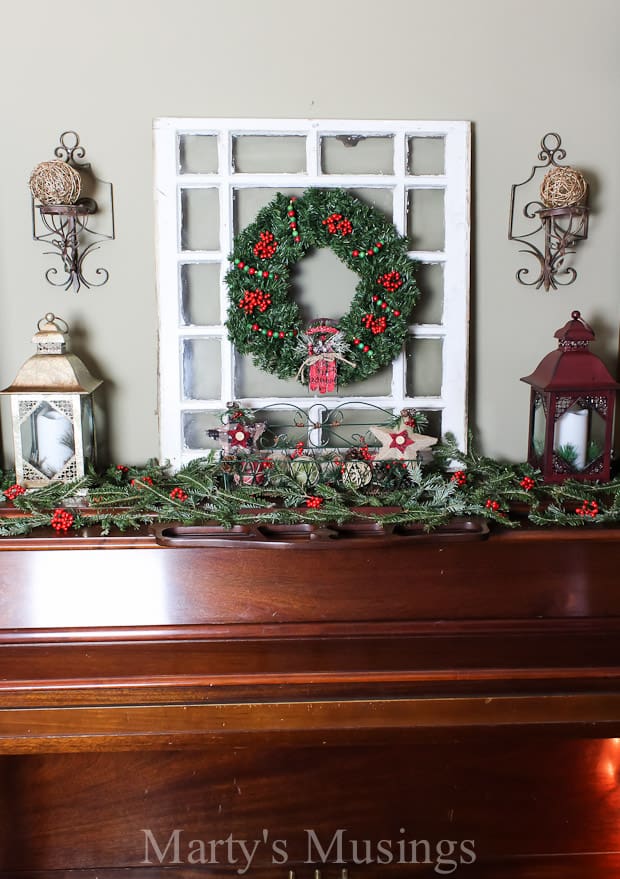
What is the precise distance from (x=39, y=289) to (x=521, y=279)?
1240 millimetres

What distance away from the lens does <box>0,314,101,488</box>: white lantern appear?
1744 mm

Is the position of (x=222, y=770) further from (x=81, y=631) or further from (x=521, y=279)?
(x=521, y=279)

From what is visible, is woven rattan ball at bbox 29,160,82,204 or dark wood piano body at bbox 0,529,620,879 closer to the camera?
dark wood piano body at bbox 0,529,620,879

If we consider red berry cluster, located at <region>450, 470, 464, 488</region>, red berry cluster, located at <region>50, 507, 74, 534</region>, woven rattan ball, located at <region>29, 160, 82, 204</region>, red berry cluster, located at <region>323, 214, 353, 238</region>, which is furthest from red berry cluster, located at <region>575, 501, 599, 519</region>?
woven rattan ball, located at <region>29, 160, 82, 204</region>

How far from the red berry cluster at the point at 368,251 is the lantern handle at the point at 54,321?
735 mm

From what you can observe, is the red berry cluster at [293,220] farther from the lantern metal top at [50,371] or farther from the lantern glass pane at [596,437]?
the lantern glass pane at [596,437]

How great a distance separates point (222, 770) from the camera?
1.81 m

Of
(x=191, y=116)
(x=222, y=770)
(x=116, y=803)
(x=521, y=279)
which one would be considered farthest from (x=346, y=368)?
(x=116, y=803)

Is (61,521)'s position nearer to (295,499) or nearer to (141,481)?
(141,481)

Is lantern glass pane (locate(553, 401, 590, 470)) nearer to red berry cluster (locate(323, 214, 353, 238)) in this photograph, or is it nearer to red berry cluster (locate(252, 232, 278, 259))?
red berry cluster (locate(323, 214, 353, 238))

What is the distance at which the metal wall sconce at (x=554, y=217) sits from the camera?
182cm

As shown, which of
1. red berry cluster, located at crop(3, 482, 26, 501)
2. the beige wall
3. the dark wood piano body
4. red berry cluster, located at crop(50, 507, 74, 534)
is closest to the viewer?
the dark wood piano body

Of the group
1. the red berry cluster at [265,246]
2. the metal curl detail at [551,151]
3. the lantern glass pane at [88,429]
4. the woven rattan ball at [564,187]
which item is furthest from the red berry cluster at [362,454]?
the metal curl detail at [551,151]

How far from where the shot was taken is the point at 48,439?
70.0 inches
